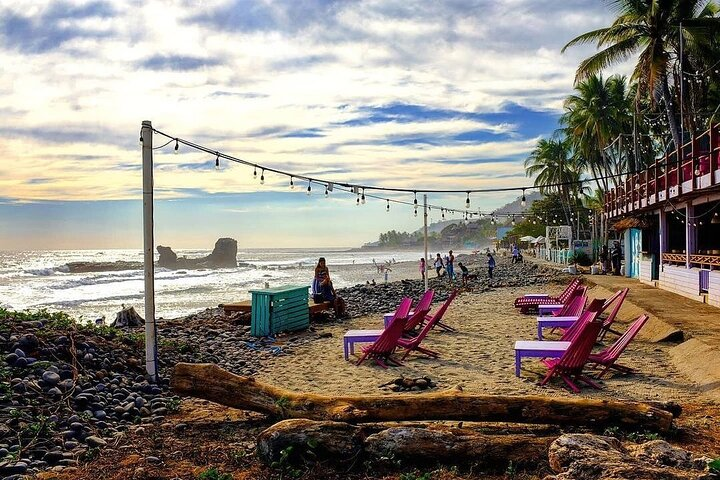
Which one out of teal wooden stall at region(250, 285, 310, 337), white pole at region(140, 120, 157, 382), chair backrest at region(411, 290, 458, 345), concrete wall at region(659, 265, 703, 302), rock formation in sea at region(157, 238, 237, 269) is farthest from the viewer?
rock formation in sea at region(157, 238, 237, 269)

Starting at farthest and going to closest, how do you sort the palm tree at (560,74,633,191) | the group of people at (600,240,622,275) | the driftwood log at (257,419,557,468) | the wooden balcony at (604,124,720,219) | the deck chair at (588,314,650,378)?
the palm tree at (560,74,633,191)
the group of people at (600,240,622,275)
the wooden balcony at (604,124,720,219)
the deck chair at (588,314,650,378)
the driftwood log at (257,419,557,468)

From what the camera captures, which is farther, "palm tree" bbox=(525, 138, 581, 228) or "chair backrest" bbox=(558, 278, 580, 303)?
"palm tree" bbox=(525, 138, 581, 228)

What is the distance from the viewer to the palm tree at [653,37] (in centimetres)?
1928

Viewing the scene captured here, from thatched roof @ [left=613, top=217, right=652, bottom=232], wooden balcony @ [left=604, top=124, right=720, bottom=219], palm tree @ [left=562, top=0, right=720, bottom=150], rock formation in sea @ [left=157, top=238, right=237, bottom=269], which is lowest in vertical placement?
rock formation in sea @ [left=157, top=238, right=237, bottom=269]

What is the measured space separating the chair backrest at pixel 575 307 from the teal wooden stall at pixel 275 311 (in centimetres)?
537

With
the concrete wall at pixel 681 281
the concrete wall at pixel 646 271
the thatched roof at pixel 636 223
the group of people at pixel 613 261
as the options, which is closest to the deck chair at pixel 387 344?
the concrete wall at pixel 681 281

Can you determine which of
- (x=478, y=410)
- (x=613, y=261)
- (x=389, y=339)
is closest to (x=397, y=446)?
(x=478, y=410)

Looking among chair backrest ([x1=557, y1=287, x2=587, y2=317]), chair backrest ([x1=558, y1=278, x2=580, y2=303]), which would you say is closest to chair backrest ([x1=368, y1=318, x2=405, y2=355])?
chair backrest ([x1=557, y1=287, x2=587, y2=317])

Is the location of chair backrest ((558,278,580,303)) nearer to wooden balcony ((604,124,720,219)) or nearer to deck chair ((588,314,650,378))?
wooden balcony ((604,124,720,219))

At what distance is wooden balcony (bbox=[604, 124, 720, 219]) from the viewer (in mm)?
11742

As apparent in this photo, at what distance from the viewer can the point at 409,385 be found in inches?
269

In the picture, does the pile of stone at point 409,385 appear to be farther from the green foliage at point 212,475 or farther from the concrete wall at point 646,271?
the concrete wall at point 646,271

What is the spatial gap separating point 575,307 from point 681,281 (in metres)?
7.09

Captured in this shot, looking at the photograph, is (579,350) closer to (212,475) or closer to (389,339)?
(389,339)
